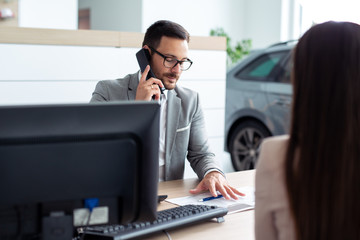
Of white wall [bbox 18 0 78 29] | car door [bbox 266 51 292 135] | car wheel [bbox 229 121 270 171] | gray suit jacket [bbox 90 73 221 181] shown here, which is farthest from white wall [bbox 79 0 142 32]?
gray suit jacket [bbox 90 73 221 181]

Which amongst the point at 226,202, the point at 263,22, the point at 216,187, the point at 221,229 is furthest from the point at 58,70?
the point at 263,22

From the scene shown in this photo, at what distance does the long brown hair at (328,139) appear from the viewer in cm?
96

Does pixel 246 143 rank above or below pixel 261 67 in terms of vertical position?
below

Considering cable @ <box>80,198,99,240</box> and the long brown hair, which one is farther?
cable @ <box>80,198,99,240</box>

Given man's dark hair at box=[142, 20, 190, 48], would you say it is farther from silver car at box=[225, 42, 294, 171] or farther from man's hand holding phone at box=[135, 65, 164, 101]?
silver car at box=[225, 42, 294, 171]

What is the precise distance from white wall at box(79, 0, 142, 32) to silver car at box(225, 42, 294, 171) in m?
2.66

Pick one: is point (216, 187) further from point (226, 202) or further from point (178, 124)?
point (178, 124)

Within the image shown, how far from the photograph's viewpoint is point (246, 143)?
4.73 meters

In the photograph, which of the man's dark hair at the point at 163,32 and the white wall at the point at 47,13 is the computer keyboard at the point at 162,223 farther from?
the white wall at the point at 47,13

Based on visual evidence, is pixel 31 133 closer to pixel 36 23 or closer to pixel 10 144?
pixel 10 144

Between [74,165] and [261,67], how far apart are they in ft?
12.0

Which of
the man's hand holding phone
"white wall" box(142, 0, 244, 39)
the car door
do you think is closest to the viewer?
the man's hand holding phone

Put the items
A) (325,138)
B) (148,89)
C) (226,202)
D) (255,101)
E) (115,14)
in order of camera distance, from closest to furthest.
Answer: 1. (325,138)
2. (226,202)
3. (148,89)
4. (255,101)
5. (115,14)

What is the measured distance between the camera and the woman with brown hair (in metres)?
0.96
